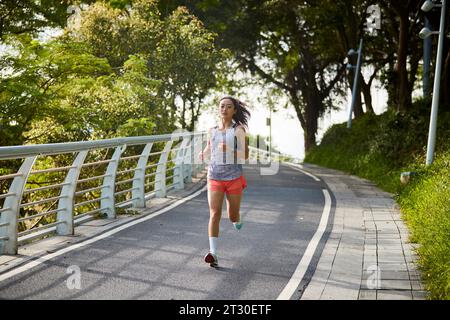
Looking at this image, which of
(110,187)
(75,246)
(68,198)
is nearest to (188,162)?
(110,187)

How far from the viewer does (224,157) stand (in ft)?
24.1

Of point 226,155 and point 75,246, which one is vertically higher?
point 226,155

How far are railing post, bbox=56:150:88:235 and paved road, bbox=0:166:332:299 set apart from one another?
66 centimetres

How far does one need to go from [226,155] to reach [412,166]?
34.6ft

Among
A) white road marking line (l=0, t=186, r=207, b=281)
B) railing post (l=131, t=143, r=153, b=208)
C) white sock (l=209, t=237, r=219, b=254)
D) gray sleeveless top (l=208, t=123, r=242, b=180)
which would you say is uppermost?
gray sleeveless top (l=208, t=123, r=242, b=180)

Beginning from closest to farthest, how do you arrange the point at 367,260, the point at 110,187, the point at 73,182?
the point at 367,260 < the point at 73,182 < the point at 110,187

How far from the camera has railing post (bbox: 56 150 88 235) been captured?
8859 mm

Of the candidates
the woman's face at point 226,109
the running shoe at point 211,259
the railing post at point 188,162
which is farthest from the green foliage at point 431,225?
the railing post at point 188,162

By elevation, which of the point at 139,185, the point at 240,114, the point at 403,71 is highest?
the point at 403,71

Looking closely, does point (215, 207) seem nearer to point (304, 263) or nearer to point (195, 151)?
point (304, 263)

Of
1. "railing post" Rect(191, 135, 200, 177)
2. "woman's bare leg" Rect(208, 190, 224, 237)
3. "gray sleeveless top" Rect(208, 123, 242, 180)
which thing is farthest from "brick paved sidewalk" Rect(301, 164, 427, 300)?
"railing post" Rect(191, 135, 200, 177)

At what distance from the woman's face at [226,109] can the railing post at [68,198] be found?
8.11ft

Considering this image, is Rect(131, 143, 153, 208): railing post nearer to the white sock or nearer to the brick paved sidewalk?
the brick paved sidewalk
